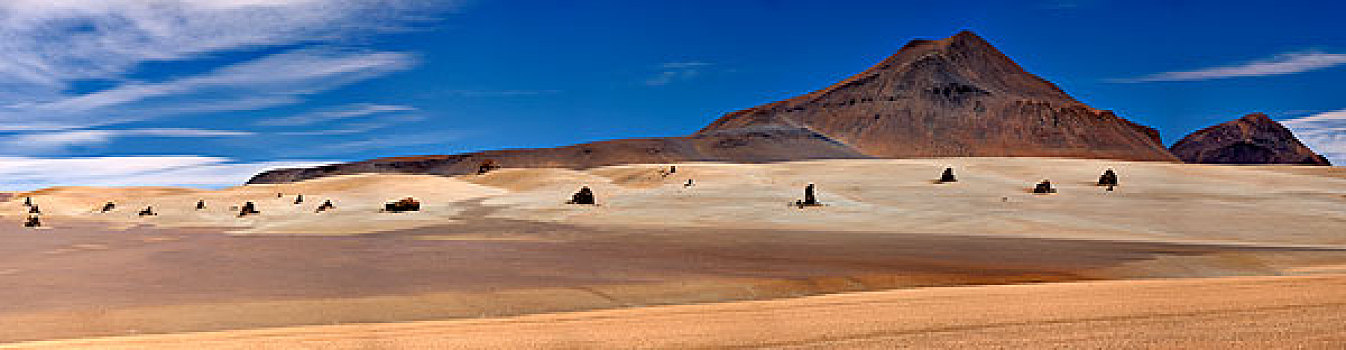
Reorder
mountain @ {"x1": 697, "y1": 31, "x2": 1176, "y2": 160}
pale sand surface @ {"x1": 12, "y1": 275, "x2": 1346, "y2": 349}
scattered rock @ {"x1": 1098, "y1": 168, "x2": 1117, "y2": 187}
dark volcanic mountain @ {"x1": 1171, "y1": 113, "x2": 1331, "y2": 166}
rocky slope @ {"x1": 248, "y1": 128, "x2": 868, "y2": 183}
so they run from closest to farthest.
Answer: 1. pale sand surface @ {"x1": 12, "y1": 275, "x2": 1346, "y2": 349}
2. scattered rock @ {"x1": 1098, "y1": 168, "x2": 1117, "y2": 187}
3. rocky slope @ {"x1": 248, "y1": 128, "x2": 868, "y2": 183}
4. mountain @ {"x1": 697, "y1": 31, "x2": 1176, "y2": 160}
5. dark volcanic mountain @ {"x1": 1171, "y1": 113, "x2": 1331, "y2": 166}

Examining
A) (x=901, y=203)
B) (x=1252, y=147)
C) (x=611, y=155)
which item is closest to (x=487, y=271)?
(x=901, y=203)

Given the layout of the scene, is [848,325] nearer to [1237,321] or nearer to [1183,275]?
[1237,321]

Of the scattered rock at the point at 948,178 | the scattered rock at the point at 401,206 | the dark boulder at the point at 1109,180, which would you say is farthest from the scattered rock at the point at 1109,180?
the scattered rock at the point at 401,206

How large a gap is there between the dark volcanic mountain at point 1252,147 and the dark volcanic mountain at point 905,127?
25790mm

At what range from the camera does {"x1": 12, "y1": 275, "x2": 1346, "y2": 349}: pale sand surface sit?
168 inches

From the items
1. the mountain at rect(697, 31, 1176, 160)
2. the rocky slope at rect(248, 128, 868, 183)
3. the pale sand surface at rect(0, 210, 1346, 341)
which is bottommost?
the pale sand surface at rect(0, 210, 1346, 341)

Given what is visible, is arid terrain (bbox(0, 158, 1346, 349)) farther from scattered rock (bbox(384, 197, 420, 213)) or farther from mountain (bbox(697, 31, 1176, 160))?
mountain (bbox(697, 31, 1176, 160))

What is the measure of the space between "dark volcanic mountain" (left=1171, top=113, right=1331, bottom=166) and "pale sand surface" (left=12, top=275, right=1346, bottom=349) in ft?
680

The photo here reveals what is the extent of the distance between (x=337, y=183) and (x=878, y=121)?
124m

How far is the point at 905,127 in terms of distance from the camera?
152375mm

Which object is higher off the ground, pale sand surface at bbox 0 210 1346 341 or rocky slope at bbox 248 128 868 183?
rocky slope at bbox 248 128 868 183

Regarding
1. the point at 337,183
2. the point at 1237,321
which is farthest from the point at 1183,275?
the point at 337,183

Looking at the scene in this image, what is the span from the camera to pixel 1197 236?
50.9ft

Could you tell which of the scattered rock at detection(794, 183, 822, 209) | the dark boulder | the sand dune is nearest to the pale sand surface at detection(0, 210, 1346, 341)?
the sand dune
